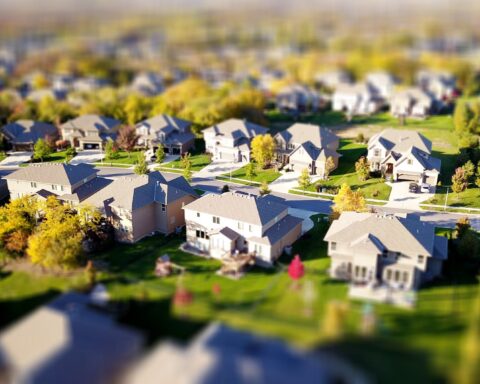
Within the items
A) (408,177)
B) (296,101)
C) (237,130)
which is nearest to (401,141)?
(408,177)

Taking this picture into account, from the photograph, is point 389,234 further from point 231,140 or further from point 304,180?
point 231,140

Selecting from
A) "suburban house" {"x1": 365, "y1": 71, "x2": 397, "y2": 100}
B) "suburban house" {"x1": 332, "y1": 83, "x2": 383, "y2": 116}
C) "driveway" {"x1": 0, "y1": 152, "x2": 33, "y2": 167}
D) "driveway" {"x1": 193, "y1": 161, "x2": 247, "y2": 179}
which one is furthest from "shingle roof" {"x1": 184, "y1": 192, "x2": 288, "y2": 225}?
"suburban house" {"x1": 365, "y1": 71, "x2": 397, "y2": 100}

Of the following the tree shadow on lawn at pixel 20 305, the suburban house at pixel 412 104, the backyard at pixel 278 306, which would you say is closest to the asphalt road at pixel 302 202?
the backyard at pixel 278 306

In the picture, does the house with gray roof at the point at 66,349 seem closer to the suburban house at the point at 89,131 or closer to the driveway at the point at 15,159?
the driveway at the point at 15,159

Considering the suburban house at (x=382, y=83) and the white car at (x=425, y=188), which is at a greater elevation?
the suburban house at (x=382, y=83)

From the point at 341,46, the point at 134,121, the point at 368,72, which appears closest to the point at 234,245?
the point at 134,121

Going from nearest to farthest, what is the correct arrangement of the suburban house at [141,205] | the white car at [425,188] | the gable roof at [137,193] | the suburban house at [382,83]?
the suburban house at [141,205], the gable roof at [137,193], the white car at [425,188], the suburban house at [382,83]

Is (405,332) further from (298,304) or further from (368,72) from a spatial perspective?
(368,72)
